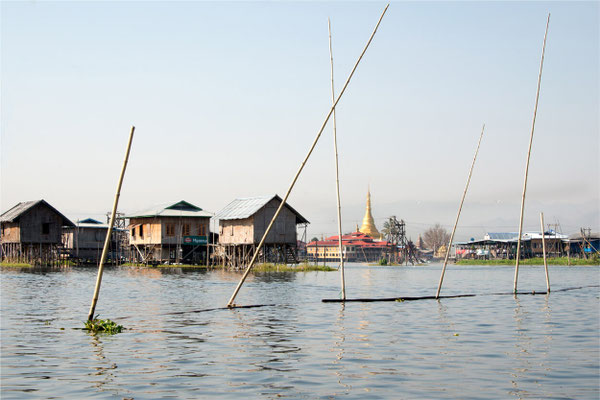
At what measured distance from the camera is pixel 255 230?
206ft

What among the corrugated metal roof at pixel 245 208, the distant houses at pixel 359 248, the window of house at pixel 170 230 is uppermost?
the corrugated metal roof at pixel 245 208

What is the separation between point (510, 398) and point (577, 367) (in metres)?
3.50

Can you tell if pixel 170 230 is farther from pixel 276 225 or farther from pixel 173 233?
pixel 276 225

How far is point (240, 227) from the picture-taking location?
2559 inches

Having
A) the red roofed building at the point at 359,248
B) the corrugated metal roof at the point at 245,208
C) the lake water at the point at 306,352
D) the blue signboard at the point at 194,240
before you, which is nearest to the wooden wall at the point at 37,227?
the blue signboard at the point at 194,240

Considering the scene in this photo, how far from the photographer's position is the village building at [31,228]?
70.3 metres

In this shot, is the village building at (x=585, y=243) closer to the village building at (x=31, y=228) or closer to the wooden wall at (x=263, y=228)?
the wooden wall at (x=263, y=228)

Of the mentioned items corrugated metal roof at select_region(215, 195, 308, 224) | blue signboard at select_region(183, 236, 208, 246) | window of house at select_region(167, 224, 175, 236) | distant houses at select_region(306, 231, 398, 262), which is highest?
corrugated metal roof at select_region(215, 195, 308, 224)

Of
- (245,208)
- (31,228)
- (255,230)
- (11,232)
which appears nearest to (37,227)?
(31,228)

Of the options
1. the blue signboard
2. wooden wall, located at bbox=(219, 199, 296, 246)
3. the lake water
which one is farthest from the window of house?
the lake water

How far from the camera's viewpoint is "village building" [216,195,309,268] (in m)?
63.2

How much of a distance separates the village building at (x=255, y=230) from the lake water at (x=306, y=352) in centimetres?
3686

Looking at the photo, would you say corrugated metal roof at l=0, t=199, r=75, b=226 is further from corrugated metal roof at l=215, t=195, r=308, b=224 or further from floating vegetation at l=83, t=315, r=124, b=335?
floating vegetation at l=83, t=315, r=124, b=335

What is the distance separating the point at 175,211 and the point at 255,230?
12.3 metres
